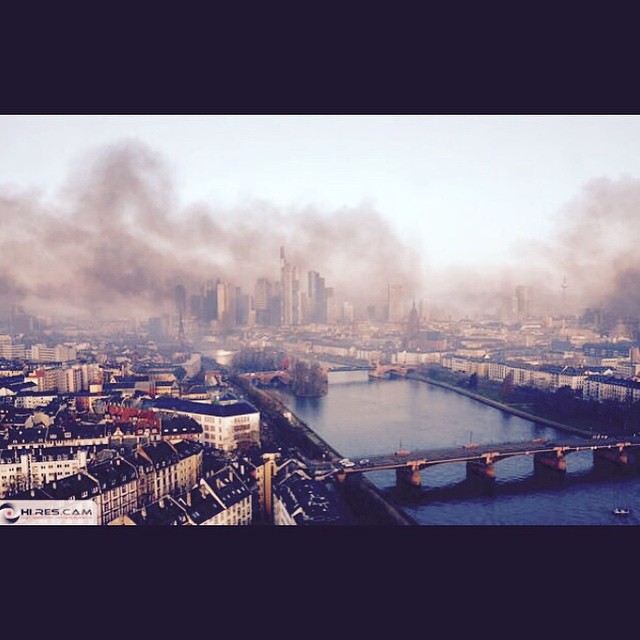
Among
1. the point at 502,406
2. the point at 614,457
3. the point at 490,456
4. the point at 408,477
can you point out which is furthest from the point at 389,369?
the point at 614,457

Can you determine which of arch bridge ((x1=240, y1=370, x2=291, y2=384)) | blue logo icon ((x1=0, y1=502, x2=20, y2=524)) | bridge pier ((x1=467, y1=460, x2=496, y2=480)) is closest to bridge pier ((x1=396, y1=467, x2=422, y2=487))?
bridge pier ((x1=467, y1=460, x2=496, y2=480))

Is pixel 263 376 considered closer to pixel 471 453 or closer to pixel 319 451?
pixel 319 451

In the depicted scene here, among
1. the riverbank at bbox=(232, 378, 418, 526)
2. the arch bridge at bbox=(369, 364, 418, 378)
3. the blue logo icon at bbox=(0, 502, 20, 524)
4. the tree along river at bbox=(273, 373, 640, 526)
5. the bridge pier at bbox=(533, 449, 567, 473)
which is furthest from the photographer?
the arch bridge at bbox=(369, 364, 418, 378)

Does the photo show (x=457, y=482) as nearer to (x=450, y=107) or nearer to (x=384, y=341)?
(x=384, y=341)

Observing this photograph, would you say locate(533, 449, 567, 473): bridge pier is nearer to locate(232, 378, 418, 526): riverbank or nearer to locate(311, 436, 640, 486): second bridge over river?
locate(311, 436, 640, 486): second bridge over river

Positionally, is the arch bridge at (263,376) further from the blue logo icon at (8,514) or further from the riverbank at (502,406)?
the blue logo icon at (8,514)

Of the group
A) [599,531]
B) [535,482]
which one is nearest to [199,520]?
[599,531]
